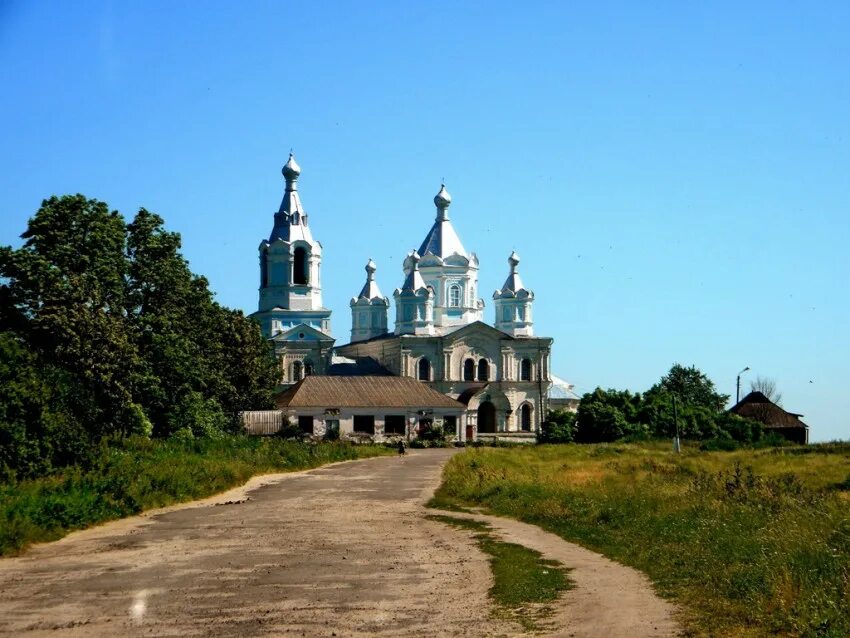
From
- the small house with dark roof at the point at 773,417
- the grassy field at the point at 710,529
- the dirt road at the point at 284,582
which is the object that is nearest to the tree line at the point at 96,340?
the dirt road at the point at 284,582

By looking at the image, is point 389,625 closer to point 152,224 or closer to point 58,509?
point 58,509

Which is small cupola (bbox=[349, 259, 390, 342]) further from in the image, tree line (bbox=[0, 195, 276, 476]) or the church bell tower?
tree line (bbox=[0, 195, 276, 476])

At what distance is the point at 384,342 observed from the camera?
97.0 m

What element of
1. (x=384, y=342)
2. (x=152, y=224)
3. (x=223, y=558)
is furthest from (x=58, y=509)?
(x=384, y=342)

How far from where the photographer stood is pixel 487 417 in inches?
3686

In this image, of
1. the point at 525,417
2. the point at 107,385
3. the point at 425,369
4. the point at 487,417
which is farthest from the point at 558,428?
the point at 107,385

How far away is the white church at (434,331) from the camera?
93750 millimetres

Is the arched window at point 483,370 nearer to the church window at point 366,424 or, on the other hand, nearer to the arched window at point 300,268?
the arched window at point 300,268

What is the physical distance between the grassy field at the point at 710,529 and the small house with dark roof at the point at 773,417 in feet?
155

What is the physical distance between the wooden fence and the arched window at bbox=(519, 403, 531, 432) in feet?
96.1

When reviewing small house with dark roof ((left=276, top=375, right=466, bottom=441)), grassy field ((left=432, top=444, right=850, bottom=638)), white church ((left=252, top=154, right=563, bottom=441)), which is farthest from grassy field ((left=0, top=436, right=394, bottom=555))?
white church ((left=252, top=154, right=563, bottom=441))

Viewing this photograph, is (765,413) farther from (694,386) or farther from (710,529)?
(710,529)

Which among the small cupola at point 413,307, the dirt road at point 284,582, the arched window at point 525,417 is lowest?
the dirt road at point 284,582

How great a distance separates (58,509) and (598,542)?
1001cm
